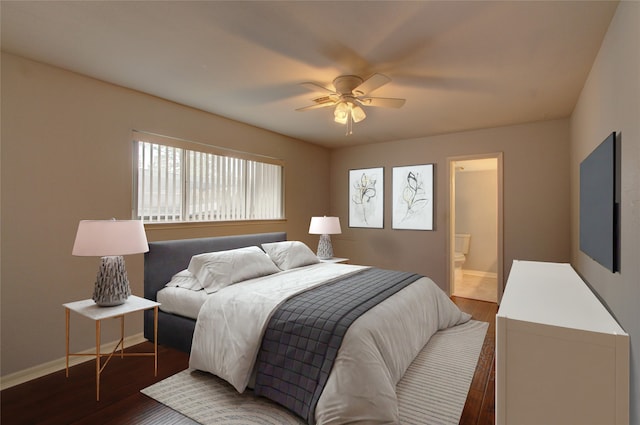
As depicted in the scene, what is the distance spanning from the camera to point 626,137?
1622mm

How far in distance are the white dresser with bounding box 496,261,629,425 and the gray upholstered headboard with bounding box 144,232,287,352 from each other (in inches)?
95.5

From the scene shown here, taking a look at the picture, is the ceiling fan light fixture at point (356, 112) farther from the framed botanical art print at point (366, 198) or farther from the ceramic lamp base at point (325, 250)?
the framed botanical art print at point (366, 198)

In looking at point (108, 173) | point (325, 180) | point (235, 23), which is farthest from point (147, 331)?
point (325, 180)

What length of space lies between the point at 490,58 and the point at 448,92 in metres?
0.69

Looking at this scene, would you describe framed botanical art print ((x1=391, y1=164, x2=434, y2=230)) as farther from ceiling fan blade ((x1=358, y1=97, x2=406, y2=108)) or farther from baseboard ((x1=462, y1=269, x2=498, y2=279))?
baseboard ((x1=462, y1=269, x2=498, y2=279))

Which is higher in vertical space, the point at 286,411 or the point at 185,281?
the point at 185,281

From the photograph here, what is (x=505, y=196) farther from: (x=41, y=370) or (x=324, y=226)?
(x=41, y=370)

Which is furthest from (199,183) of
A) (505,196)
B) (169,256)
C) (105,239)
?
(505,196)

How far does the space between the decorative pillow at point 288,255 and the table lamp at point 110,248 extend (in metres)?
1.62

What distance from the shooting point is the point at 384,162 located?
17.6ft

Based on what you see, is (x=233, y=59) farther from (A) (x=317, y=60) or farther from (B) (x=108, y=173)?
(B) (x=108, y=173)

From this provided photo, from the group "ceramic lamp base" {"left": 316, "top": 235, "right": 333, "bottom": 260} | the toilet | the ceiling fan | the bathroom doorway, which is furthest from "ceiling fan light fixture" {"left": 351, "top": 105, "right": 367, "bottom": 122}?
the toilet

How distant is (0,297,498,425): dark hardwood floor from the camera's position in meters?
1.98

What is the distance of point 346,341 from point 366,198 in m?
3.78
